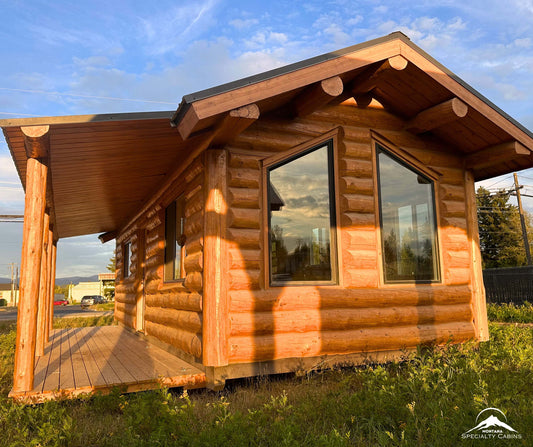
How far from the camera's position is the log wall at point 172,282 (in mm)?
6039

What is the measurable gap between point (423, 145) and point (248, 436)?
5.60 meters

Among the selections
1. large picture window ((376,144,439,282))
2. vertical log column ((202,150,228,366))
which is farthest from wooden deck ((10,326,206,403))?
large picture window ((376,144,439,282))

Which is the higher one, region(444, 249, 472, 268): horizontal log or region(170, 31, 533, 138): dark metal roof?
region(170, 31, 533, 138): dark metal roof

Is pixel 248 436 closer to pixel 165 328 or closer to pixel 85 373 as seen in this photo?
pixel 85 373

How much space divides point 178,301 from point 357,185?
325cm

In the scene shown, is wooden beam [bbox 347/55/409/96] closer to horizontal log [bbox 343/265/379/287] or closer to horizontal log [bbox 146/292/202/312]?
horizontal log [bbox 343/265/379/287]

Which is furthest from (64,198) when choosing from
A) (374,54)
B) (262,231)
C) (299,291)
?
(374,54)

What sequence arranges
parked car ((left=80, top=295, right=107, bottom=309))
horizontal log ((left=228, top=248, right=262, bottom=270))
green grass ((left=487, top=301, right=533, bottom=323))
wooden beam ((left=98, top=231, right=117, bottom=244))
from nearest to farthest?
horizontal log ((left=228, top=248, right=262, bottom=270))
green grass ((left=487, top=301, right=533, bottom=323))
wooden beam ((left=98, top=231, right=117, bottom=244))
parked car ((left=80, top=295, right=107, bottom=309))

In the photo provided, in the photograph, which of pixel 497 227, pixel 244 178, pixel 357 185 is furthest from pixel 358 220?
pixel 497 227

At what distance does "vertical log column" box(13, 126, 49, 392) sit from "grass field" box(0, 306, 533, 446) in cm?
39

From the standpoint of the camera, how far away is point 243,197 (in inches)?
Result: 231

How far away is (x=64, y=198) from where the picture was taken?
8.77 meters

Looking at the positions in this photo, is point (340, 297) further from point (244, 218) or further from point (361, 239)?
point (244, 218)

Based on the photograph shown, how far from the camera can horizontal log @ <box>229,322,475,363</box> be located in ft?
18.3
